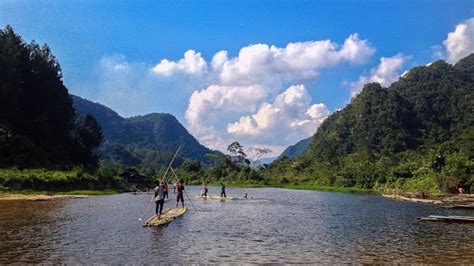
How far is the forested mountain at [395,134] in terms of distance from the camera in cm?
8562

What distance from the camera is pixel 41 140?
7806cm

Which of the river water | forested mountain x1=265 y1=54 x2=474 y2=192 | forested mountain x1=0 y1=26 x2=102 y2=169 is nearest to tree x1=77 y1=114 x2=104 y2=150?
forested mountain x1=0 y1=26 x2=102 y2=169

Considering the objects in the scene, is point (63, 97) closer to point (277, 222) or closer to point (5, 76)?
point (5, 76)

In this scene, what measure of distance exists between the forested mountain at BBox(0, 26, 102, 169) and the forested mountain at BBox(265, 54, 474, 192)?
52.6 metres

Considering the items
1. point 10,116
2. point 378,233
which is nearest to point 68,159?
point 10,116

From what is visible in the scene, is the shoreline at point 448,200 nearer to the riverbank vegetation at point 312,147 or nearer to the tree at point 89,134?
the riverbank vegetation at point 312,147

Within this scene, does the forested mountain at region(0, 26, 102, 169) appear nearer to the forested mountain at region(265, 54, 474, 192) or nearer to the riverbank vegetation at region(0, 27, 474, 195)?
the riverbank vegetation at region(0, 27, 474, 195)

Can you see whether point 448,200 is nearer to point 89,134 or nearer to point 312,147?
point 89,134

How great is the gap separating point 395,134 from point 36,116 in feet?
324

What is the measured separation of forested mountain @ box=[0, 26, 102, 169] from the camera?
6673 cm

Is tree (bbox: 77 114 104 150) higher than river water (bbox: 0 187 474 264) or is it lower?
higher

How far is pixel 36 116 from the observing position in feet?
260

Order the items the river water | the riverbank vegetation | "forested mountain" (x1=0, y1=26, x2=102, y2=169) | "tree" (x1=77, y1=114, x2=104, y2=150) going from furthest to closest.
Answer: "tree" (x1=77, y1=114, x2=104, y2=150)
"forested mountain" (x1=0, y1=26, x2=102, y2=169)
the riverbank vegetation
the river water

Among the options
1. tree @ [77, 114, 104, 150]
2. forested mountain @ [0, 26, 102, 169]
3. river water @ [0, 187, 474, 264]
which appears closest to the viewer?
river water @ [0, 187, 474, 264]
